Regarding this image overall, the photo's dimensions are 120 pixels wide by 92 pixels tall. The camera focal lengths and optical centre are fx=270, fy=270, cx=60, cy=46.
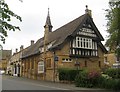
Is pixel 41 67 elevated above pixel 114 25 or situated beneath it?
situated beneath

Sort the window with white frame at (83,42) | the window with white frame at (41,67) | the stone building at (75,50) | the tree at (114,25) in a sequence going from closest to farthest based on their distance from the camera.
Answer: the tree at (114,25) → the stone building at (75,50) → the window with white frame at (83,42) → the window with white frame at (41,67)

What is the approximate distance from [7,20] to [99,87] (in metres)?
22.2

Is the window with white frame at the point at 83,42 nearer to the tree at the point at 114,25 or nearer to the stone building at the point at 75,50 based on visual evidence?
the stone building at the point at 75,50

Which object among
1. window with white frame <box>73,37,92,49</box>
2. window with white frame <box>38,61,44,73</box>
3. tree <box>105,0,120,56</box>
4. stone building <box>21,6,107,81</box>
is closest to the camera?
tree <box>105,0,120,56</box>

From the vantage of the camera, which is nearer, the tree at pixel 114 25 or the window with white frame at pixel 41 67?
the tree at pixel 114 25

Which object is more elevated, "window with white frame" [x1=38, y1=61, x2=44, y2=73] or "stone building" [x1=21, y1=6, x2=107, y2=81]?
"stone building" [x1=21, y1=6, x2=107, y2=81]

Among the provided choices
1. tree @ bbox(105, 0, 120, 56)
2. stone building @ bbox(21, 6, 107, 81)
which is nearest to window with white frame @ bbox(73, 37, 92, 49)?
stone building @ bbox(21, 6, 107, 81)

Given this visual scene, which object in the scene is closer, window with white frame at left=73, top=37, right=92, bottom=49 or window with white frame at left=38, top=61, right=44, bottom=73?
window with white frame at left=73, top=37, right=92, bottom=49

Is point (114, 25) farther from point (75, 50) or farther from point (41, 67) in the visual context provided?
point (41, 67)

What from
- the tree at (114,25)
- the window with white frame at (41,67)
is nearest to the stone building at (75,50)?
the window with white frame at (41,67)

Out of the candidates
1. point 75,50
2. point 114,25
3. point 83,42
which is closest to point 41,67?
point 75,50

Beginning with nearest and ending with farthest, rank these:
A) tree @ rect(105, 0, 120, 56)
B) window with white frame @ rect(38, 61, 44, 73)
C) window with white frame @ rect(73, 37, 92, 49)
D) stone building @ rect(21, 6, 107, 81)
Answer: tree @ rect(105, 0, 120, 56) < stone building @ rect(21, 6, 107, 81) < window with white frame @ rect(73, 37, 92, 49) < window with white frame @ rect(38, 61, 44, 73)

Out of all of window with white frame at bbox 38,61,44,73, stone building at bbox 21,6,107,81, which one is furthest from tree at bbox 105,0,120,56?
window with white frame at bbox 38,61,44,73

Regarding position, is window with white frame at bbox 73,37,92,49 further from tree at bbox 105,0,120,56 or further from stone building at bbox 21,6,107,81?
tree at bbox 105,0,120,56
